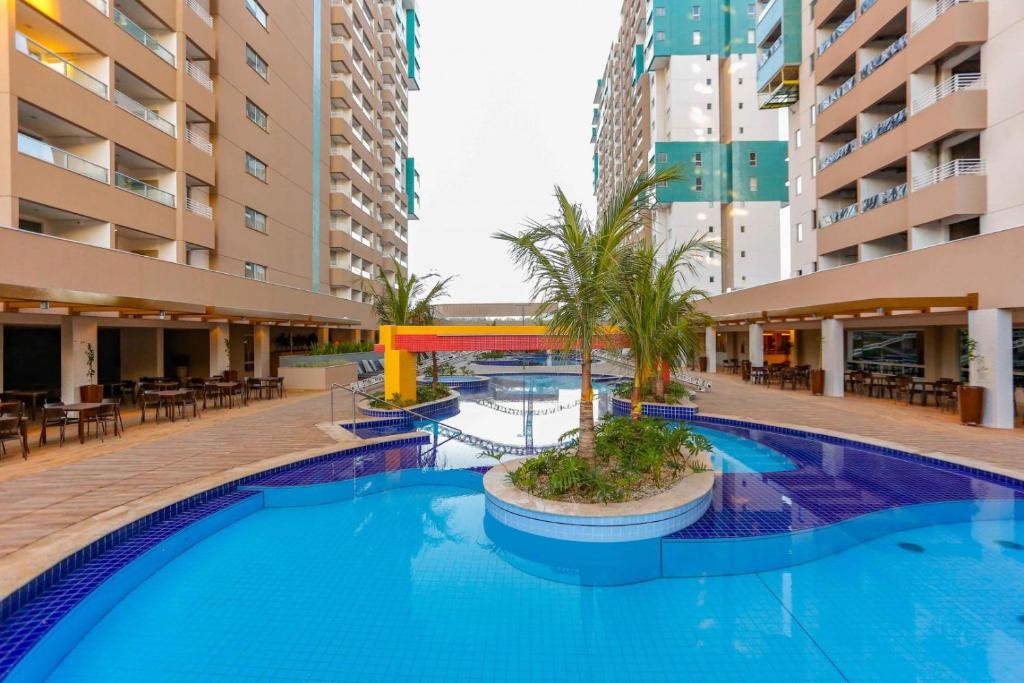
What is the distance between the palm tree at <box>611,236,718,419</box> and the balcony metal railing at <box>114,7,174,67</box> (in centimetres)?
1737

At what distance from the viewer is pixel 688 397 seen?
15328 millimetres

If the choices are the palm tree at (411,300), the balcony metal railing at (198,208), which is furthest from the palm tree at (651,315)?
the balcony metal railing at (198,208)

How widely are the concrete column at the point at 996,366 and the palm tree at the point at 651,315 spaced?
19.3 ft

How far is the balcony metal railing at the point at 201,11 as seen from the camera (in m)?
18.0

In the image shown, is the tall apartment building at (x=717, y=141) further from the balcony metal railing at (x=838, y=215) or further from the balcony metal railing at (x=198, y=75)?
the balcony metal railing at (x=198, y=75)

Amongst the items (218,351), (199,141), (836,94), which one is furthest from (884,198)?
(199,141)

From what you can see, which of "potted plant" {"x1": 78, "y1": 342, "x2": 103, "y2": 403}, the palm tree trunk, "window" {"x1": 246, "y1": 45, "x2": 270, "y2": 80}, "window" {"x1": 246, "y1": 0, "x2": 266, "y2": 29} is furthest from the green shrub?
"window" {"x1": 246, "y1": 0, "x2": 266, "y2": 29}

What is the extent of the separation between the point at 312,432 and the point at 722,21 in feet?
136

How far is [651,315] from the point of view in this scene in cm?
895

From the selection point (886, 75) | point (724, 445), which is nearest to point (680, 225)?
point (886, 75)

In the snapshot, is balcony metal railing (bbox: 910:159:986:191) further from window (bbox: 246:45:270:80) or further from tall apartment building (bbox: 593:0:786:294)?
window (bbox: 246:45:270:80)

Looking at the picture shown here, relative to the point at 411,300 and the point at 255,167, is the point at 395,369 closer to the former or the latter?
the point at 411,300

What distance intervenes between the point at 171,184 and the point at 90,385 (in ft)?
26.4

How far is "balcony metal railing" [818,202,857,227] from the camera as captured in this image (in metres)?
18.8
